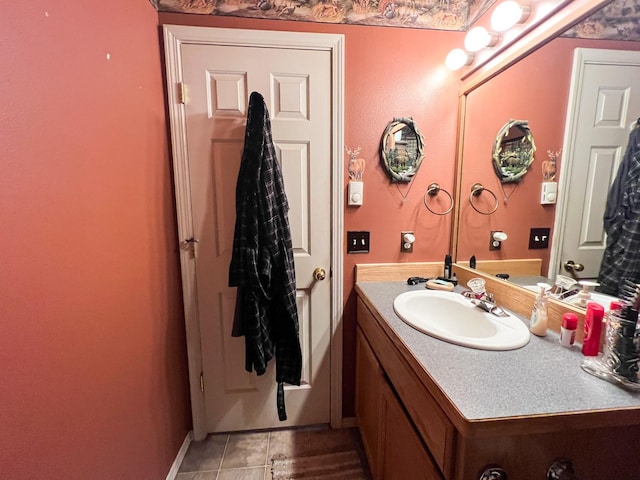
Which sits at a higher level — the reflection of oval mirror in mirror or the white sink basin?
the reflection of oval mirror in mirror

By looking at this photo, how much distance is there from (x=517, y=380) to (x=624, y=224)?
58 centimetres

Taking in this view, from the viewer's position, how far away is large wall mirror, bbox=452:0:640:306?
2.73ft

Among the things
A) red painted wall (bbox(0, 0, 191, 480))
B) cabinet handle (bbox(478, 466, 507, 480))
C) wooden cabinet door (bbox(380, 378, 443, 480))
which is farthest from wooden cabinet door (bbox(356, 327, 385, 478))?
red painted wall (bbox(0, 0, 191, 480))

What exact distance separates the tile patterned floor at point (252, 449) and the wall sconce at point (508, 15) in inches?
84.8

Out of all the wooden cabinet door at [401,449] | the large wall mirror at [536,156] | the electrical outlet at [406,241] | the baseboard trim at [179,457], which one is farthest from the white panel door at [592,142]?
the baseboard trim at [179,457]

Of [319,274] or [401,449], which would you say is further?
[319,274]

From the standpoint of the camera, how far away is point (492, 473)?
0.56m

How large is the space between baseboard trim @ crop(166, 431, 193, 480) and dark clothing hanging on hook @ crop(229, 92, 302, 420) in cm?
64

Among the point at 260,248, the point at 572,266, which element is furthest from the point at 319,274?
the point at 572,266

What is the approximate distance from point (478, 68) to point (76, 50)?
1637mm

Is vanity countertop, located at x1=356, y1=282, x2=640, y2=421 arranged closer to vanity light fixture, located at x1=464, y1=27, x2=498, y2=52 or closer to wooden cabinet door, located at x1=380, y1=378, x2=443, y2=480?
wooden cabinet door, located at x1=380, y1=378, x2=443, y2=480

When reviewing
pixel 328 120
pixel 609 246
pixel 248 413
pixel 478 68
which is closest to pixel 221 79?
pixel 328 120

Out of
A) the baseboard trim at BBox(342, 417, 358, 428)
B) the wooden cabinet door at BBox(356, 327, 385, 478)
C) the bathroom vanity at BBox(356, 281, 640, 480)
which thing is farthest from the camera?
the baseboard trim at BBox(342, 417, 358, 428)

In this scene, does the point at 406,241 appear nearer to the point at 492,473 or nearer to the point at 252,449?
the point at 492,473
